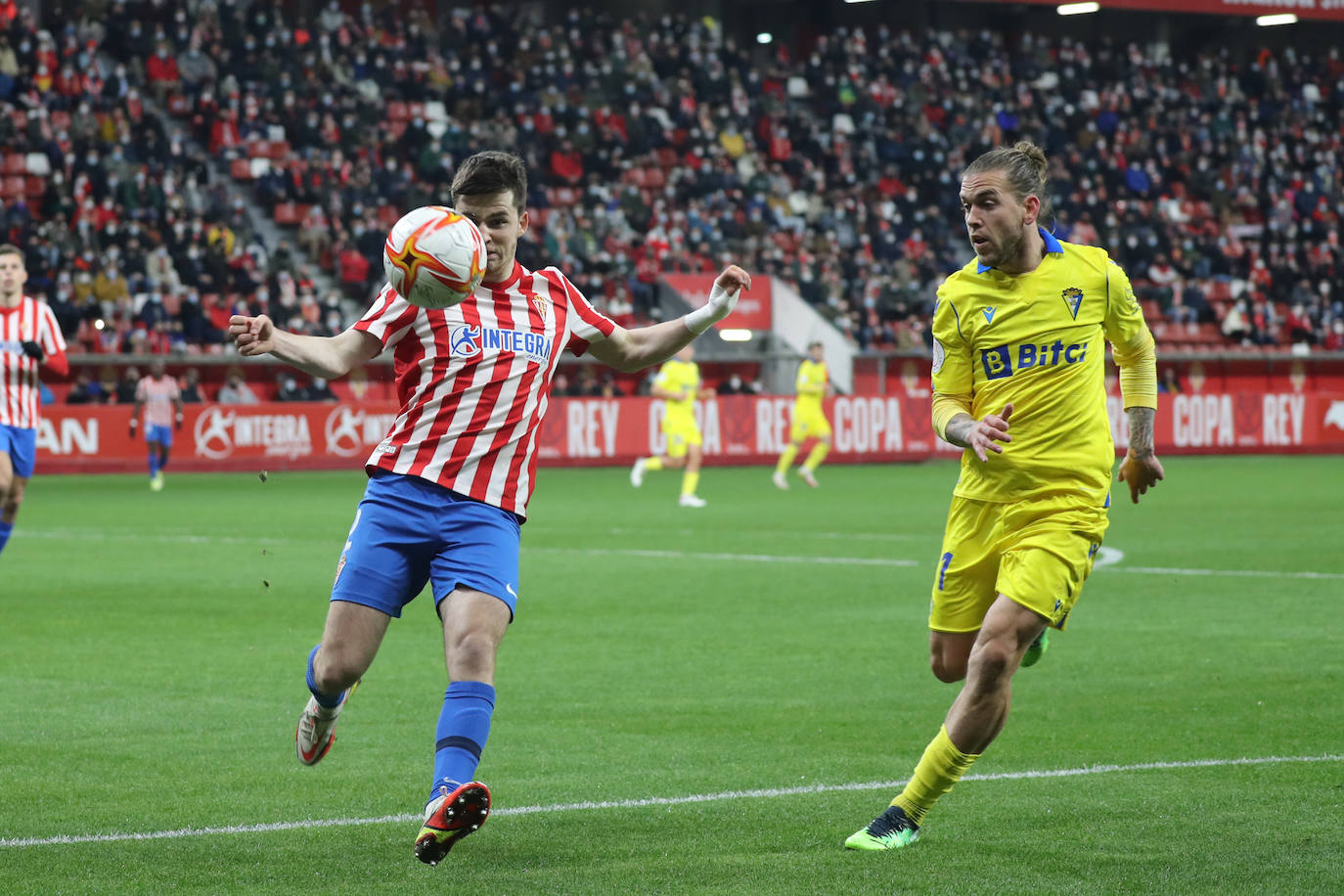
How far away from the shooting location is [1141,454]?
631cm

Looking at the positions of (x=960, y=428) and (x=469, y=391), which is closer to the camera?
(x=469, y=391)

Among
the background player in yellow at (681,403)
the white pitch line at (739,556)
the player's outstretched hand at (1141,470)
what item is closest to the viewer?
the player's outstretched hand at (1141,470)

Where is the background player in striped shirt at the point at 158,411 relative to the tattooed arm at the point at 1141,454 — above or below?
below

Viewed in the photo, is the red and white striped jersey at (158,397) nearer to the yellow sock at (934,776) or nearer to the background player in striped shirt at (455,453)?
the background player in striped shirt at (455,453)

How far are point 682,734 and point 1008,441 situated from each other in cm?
241

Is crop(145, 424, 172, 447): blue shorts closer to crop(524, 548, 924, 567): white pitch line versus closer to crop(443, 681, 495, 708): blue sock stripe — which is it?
crop(524, 548, 924, 567): white pitch line

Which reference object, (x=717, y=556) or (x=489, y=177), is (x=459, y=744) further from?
(x=717, y=556)

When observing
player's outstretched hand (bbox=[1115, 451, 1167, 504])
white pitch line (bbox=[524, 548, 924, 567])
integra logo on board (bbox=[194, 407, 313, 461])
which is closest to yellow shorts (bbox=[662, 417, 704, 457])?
white pitch line (bbox=[524, 548, 924, 567])

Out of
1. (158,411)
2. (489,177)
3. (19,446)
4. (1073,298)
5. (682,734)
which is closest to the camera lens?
(489,177)

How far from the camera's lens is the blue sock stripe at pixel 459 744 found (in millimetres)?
5176

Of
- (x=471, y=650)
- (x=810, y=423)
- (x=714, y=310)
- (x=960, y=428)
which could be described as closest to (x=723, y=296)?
(x=714, y=310)

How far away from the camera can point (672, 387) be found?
2494 centimetres

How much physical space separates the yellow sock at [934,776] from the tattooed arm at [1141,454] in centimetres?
123

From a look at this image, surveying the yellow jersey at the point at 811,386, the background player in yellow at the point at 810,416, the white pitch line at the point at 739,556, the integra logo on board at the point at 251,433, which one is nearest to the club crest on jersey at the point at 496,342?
the white pitch line at the point at 739,556
